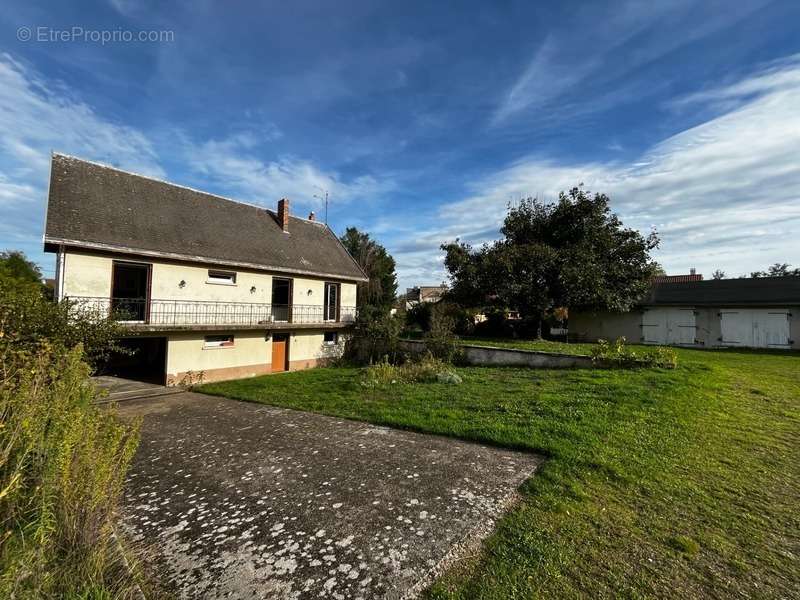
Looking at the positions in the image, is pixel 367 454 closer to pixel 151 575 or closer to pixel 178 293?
pixel 151 575

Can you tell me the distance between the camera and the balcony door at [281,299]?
688 inches

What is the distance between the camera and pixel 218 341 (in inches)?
594

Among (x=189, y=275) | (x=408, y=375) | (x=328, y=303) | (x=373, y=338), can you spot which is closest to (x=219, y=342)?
(x=189, y=275)

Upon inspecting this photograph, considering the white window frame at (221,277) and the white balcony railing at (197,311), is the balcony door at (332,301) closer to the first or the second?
the white balcony railing at (197,311)

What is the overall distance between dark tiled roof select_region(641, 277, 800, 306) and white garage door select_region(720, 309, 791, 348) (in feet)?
2.06

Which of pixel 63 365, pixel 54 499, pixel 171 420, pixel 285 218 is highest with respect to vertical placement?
pixel 285 218

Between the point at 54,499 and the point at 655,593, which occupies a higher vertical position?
the point at 54,499

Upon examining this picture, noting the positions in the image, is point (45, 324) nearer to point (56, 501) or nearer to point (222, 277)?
point (56, 501)

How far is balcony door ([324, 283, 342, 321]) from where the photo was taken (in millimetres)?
19719

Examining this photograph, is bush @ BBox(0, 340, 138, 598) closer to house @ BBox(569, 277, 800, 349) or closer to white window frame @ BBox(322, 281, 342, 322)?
white window frame @ BBox(322, 281, 342, 322)

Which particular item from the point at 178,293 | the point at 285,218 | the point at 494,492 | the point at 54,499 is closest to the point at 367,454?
the point at 494,492

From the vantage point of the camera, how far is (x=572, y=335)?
2406 cm

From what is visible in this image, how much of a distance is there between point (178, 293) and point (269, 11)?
9899 mm

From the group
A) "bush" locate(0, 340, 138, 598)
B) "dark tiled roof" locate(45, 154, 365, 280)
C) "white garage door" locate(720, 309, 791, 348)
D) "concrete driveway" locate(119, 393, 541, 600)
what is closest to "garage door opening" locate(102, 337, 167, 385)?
"dark tiled roof" locate(45, 154, 365, 280)
